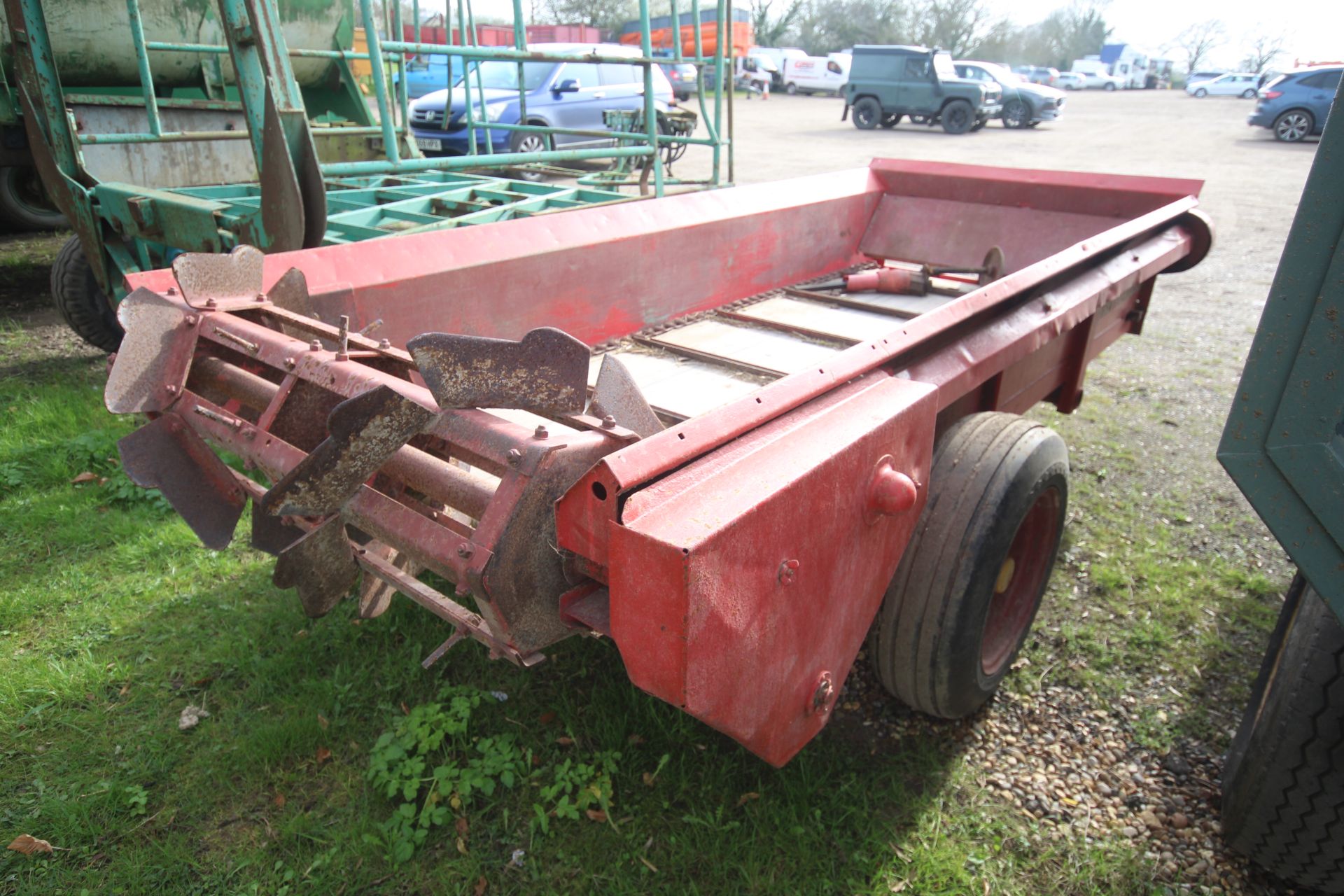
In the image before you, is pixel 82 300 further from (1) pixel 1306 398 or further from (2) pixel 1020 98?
(2) pixel 1020 98

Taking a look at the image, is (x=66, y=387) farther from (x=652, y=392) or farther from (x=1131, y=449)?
(x=1131, y=449)

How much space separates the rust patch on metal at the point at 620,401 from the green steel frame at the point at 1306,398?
3.36ft

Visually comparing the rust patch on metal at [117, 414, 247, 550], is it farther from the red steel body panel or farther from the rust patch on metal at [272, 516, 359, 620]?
the red steel body panel

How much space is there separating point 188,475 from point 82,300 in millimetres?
3290

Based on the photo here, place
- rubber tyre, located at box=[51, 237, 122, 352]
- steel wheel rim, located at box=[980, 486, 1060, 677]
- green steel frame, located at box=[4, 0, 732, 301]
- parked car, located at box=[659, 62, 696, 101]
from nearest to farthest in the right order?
1. steel wheel rim, located at box=[980, 486, 1060, 677]
2. green steel frame, located at box=[4, 0, 732, 301]
3. rubber tyre, located at box=[51, 237, 122, 352]
4. parked car, located at box=[659, 62, 696, 101]

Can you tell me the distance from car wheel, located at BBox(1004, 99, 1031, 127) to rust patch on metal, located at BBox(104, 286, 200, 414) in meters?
23.1

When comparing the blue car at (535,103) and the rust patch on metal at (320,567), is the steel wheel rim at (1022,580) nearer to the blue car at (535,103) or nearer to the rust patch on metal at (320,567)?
the rust patch on metal at (320,567)

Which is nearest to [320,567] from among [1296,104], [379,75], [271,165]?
[271,165]

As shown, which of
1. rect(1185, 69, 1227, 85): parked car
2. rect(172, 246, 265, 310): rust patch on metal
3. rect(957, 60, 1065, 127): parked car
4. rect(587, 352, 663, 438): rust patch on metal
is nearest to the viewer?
rect(587, 352, 663, 438): rust patch on metal

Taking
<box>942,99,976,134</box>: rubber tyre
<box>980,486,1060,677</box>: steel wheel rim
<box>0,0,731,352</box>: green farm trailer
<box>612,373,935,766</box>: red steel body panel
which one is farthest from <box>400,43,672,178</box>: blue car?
<box>942,99,976,134</box>: rubber tyre

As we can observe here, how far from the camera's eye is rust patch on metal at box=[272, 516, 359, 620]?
1701 millimetres

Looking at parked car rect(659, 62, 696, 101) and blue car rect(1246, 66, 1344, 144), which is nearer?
blue car rect(1246, 66, 1344, 144)

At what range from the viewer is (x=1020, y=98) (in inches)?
829

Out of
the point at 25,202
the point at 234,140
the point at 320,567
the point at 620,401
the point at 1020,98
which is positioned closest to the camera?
the point at 620,401
